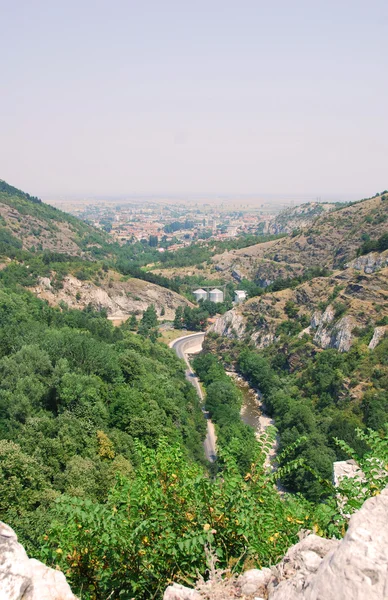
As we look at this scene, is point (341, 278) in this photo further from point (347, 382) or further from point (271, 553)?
point (271, 553)

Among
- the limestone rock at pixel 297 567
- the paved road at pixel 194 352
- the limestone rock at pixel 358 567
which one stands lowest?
the paved road at pixel 194 352

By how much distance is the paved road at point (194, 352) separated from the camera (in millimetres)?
39325

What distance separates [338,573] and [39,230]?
14283 centimetres

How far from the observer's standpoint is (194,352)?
235 ft

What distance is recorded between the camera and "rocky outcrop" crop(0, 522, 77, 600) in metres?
5.39

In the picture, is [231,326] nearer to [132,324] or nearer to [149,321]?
[149,321]

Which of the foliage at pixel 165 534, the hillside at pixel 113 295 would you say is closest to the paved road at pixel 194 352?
the hillside at pixel 113 295

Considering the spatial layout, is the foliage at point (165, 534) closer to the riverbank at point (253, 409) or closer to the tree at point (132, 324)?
the riverbank at point (253, 409)

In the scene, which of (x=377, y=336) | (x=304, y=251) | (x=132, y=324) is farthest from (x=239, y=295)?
(x=377, y=336)

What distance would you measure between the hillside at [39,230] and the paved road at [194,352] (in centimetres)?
6417

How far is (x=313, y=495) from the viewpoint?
28453 millimetres

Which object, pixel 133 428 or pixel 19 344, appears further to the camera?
pixel 19 344

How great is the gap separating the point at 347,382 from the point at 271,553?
39.6 meters

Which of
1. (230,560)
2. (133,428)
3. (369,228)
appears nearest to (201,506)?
(230,560)
